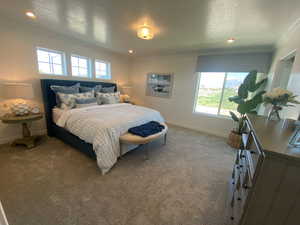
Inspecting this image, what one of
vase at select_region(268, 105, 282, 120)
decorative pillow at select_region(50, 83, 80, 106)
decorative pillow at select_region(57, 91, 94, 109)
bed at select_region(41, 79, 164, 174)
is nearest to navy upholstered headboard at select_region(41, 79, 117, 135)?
bed at select_region(41, 79, 164, 174)

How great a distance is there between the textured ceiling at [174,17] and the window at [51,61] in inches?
24.4

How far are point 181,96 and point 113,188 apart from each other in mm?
3378

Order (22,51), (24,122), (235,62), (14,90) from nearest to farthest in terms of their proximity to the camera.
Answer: (14,90), (24,122), (22,51), (235,62)

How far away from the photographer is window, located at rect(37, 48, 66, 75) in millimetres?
2965

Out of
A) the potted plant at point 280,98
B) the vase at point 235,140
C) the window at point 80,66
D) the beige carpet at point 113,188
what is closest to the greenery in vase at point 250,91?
the vase at point 235,140

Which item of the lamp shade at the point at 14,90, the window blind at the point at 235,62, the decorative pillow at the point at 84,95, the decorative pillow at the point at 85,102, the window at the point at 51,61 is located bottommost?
the decorative pillow at the point at 85,102

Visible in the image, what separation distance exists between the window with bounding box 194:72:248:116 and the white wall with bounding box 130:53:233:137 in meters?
0.20

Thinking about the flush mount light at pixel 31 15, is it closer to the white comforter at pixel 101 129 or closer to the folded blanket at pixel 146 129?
the white comforter at pixel 101 129

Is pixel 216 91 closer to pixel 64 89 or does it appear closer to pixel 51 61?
pixel 64 89

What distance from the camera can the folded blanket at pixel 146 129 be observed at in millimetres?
2303

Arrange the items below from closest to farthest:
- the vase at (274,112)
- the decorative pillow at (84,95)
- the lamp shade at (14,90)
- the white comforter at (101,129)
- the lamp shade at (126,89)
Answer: the vase at (274,112) → the white comforter at (101,129) → the lamp shade at (14,90) → the decorative pillow at (84,95) → the lamp shade at (126,89)

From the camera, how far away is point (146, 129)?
97.3 inches

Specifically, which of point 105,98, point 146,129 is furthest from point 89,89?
point 146,129

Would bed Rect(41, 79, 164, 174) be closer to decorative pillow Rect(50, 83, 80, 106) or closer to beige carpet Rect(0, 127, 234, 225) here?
decorative pillow Rect(50, 83, 80, 106)
